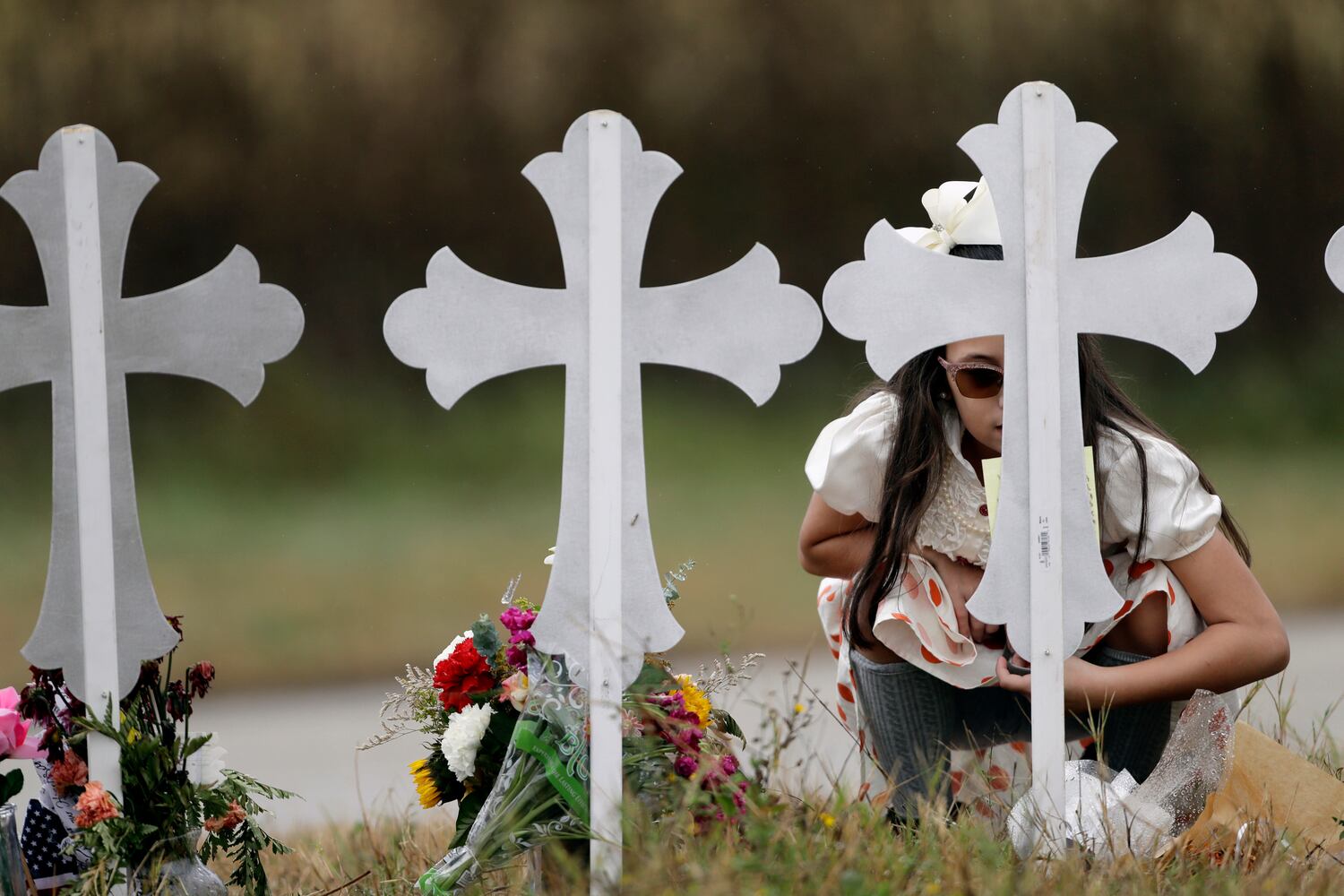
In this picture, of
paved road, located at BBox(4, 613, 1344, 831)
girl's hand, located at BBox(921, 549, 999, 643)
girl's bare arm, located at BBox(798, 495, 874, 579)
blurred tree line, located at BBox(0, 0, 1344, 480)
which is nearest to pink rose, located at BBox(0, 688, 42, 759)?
girl's bare arm, located at BBox(798, 495, 874, 579)

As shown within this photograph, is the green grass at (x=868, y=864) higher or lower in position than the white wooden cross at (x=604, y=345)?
lower

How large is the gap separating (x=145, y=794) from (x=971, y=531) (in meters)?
0.85

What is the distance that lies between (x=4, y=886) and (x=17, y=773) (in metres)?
0.12

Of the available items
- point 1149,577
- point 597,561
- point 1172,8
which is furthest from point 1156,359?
point 597,561

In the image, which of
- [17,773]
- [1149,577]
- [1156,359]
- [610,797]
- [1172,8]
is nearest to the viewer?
[610,797]

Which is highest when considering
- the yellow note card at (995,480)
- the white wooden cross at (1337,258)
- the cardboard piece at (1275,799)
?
the white wooden cross at (1337,258)

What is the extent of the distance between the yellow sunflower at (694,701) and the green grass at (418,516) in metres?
3.09

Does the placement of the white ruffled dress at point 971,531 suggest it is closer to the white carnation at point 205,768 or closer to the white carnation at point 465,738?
the white carnation at point 465,738

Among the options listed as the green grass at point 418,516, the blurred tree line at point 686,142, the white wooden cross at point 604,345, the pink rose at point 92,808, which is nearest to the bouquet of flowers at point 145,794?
the pink rose at point 92,808

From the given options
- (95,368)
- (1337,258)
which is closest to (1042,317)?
(1337,258)

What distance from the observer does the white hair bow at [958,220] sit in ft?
4.96

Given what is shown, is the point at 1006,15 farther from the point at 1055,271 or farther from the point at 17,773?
the point at 17,773

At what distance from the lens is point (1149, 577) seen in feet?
4.77

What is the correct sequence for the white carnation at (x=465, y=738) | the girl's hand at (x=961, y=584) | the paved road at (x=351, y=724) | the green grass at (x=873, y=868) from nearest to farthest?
the green grass at (x=873, y=868) < the white carnation at (x=465, y=738) < the girl's hand at (x=961, y=584) < the paved road at (x=351, y=724)
